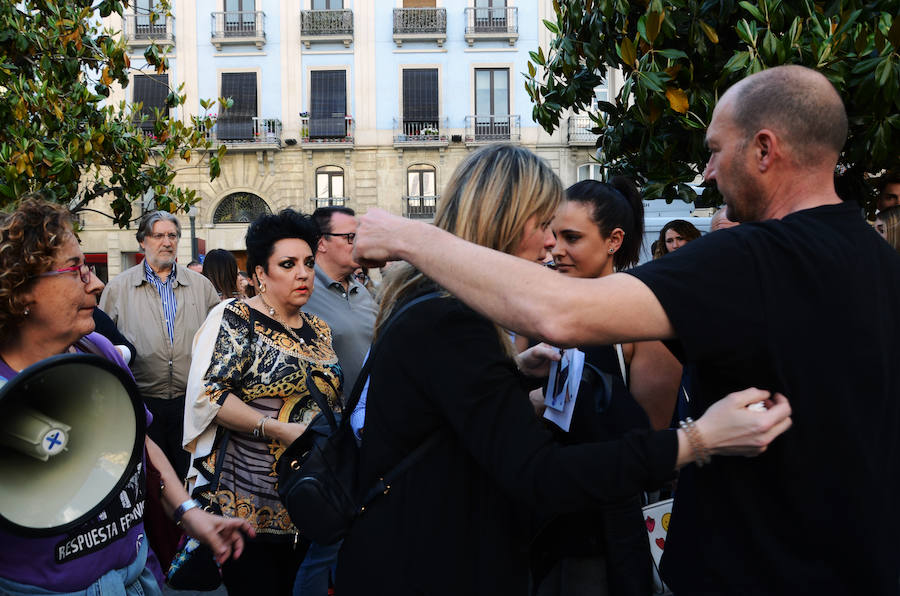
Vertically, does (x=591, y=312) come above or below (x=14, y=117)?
below

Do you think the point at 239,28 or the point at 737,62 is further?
the point at 239,28

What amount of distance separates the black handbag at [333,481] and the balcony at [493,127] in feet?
74.3

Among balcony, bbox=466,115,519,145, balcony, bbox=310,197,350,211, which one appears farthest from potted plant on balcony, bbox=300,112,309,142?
balcony, bbox=466,115,519,145

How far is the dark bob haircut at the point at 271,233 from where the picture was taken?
3820 mm

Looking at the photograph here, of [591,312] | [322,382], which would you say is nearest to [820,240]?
[591,312]

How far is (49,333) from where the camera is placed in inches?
80.7

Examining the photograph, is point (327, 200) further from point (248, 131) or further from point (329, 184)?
point (248, 131)

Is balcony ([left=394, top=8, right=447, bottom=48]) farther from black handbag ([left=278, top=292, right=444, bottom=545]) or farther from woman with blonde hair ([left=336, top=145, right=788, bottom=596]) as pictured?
black handbag ([left=278, top=292, right=444, bottom=545])

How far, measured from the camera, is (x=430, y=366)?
1.68 metres

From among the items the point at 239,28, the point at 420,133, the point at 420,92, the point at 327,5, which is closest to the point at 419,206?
the point at 420,133

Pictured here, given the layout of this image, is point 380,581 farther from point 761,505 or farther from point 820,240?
point 820,240

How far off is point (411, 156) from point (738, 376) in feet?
75.7

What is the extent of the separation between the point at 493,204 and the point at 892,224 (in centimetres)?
300

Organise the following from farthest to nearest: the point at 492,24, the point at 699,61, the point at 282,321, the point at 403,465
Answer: the point at 492,24 → the point at 699,61 → the point at 282,321 → the point at 403,465
